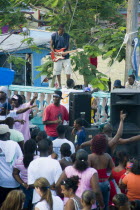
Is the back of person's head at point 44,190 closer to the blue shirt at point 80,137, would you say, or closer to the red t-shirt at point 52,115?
the blue shirt at point 80,137

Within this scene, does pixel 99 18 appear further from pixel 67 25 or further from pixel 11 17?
pixel 11 17

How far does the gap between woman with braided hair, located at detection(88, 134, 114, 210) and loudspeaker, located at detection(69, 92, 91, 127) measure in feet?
11.7

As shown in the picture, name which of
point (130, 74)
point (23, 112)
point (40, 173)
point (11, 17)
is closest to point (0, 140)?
point (40, 173)

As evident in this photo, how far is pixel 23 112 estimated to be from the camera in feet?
38.5

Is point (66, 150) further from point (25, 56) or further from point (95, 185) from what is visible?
point (25, 56)

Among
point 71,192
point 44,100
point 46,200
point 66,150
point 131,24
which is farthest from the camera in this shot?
point 131,24

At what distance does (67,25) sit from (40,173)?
10814mm

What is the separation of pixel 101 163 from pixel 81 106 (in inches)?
152

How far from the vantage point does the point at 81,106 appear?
40.6 ft

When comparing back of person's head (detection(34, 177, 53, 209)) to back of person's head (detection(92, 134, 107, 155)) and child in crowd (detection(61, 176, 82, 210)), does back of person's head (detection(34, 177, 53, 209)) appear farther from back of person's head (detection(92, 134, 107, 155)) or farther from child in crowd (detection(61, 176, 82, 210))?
back of person's head (detection(92, 134, 107, 155))

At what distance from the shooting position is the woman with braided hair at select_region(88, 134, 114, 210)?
8.59m

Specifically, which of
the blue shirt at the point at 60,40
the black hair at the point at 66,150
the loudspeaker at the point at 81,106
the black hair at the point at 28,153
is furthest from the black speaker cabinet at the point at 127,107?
the blue shirt at the point at 60,40

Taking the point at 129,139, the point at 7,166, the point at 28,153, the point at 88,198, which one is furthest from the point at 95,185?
the point at 129,139

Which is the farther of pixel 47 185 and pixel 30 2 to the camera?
pixel 30 2
